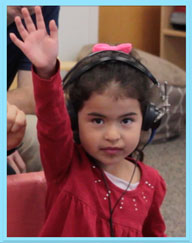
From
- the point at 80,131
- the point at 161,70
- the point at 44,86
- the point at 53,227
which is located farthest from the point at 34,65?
the point at 161,70

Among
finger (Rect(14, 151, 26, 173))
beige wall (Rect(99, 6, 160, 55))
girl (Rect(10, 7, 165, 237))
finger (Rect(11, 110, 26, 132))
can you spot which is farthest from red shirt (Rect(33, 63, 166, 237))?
beige wall (Rect(99, 6, 160, 55))

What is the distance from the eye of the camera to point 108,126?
723 mm

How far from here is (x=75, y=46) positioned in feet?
7.34

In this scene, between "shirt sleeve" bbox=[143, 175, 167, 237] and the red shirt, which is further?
"shirt sleeve" bbox=[143, 175, 167, 237]

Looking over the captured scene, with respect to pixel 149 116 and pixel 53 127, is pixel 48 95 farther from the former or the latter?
pixel 149 116

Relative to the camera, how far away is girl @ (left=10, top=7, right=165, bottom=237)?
722mm

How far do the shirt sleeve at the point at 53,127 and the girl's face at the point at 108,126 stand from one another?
4 centimetres

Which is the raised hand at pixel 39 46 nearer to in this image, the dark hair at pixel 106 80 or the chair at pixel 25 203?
Result: the dark hair at pixel 106 80

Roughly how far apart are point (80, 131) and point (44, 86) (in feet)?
0.52

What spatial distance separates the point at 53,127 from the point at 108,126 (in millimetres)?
101

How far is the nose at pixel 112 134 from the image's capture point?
71 cm

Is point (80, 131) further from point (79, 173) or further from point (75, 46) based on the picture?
point (75, 46)

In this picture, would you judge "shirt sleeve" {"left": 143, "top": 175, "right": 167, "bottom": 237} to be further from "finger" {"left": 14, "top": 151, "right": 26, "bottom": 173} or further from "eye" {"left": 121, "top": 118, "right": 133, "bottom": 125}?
"finger" {"left": 14, "top": 151, "right": 26, "bottom": 173}

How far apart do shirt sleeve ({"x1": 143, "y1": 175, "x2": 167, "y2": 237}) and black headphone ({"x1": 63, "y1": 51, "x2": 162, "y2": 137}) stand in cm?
13
